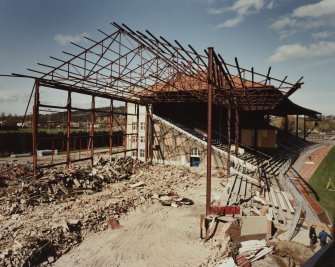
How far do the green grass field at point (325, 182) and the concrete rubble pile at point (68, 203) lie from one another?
1020 centimetres

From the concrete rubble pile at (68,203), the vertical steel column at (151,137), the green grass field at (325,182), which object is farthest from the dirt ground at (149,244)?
the vertical steel column at (151,137)

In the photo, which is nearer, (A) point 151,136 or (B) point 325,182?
(B) point 325,182

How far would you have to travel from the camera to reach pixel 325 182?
23672mm

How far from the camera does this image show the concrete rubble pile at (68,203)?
11.2m

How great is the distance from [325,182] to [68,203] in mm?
21404

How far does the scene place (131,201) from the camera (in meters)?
17.6

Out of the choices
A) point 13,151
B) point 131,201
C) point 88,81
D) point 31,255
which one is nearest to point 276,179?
point 131,201

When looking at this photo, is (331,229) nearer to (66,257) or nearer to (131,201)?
(131,201)

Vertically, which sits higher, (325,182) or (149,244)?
(325,182)

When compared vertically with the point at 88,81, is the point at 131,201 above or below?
below

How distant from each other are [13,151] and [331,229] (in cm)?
4383

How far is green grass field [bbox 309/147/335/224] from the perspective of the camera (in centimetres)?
1834

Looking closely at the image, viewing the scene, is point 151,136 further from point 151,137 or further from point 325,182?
point 325,182

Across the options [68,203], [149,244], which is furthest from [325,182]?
[68,203]
